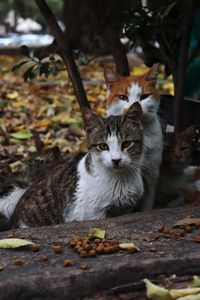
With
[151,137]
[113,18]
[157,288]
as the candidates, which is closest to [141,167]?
[151,137]

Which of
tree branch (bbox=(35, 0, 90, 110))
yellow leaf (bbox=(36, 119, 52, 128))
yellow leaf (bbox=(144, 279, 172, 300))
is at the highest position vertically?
tree branch (bbox=(35, 0, 90, 110))

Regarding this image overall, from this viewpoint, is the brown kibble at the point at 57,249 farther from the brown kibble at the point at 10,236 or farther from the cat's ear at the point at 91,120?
the cat's ear at the point at 91,120

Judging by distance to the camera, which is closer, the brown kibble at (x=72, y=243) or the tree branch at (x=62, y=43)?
the brown kibble at (x=72, y=243)

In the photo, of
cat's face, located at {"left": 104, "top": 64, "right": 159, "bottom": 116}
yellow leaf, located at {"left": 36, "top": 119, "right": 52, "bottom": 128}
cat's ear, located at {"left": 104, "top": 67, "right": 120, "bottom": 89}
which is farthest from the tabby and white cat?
yellow leaf, located at {"left": 36, "top": 119, "right": 52, "bottom": 128}

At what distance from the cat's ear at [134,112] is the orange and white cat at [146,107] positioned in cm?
27

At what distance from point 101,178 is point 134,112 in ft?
1.56

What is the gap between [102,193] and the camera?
3.90 meters

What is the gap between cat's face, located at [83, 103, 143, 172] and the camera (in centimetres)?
378

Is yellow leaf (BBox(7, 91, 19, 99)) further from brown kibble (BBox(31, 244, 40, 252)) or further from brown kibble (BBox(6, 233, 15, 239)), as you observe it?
brown kibble (BBox(31, 244, 40, 252))

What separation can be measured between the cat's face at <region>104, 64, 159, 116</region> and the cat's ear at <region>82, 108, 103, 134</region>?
15.8 inches

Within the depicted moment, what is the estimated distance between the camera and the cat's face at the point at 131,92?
4.26 meters

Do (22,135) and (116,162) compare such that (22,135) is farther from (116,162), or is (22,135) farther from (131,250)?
(131,250)

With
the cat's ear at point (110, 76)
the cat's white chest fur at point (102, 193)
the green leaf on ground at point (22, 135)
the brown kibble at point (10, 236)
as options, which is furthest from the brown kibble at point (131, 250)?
the green leaf on ground at point (22, 135)

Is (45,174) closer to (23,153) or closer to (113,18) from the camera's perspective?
(113,18)
